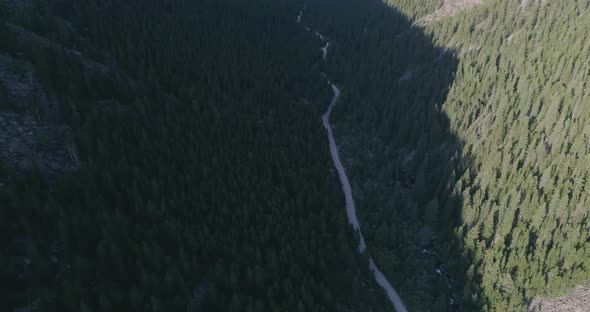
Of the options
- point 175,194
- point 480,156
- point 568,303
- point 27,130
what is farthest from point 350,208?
point 27,130

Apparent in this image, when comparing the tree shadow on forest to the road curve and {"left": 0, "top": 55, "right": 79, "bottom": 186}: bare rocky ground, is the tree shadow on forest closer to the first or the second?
the road curve

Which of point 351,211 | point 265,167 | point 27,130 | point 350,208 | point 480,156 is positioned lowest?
point 27,130

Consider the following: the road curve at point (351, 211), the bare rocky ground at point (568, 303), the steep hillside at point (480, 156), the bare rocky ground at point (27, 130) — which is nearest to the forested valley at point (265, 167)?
the bare rocky ground at point (27, 130)

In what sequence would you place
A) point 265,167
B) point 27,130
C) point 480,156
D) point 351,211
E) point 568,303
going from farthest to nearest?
1. point 480,156
2. point 351,211
3. point 265,167
4. point 568,303
5. point 27,130

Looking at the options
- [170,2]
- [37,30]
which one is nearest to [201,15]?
[170,2]

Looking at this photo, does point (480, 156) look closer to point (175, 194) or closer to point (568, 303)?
point (568, 303)

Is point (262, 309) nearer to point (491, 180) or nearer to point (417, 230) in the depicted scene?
point (417, 230)

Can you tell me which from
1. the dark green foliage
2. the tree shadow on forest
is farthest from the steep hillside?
the dark green foliage
